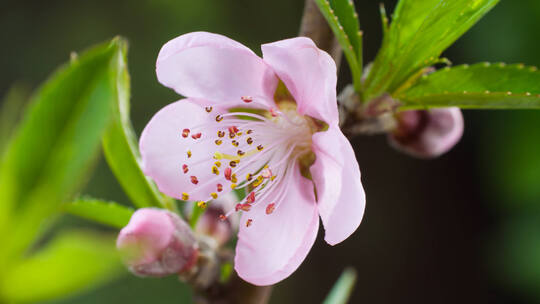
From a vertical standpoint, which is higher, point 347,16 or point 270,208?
point 347,16

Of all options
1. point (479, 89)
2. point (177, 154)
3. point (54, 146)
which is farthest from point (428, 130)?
point (54, 146)

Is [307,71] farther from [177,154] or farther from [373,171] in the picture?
[373,171]

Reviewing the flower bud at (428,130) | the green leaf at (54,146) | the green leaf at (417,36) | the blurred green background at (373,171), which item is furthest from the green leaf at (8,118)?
the blurred green background at (373,171)

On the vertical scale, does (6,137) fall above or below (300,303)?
→ above

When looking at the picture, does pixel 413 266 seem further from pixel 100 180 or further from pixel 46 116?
pixel 46 116

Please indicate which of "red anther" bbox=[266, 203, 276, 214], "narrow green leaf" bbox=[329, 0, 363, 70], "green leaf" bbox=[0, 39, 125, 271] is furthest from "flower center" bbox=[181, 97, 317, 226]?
"green leaf" bbox=[0, 39, 125, 271]

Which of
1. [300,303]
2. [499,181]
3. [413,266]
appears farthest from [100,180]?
[499,181]
